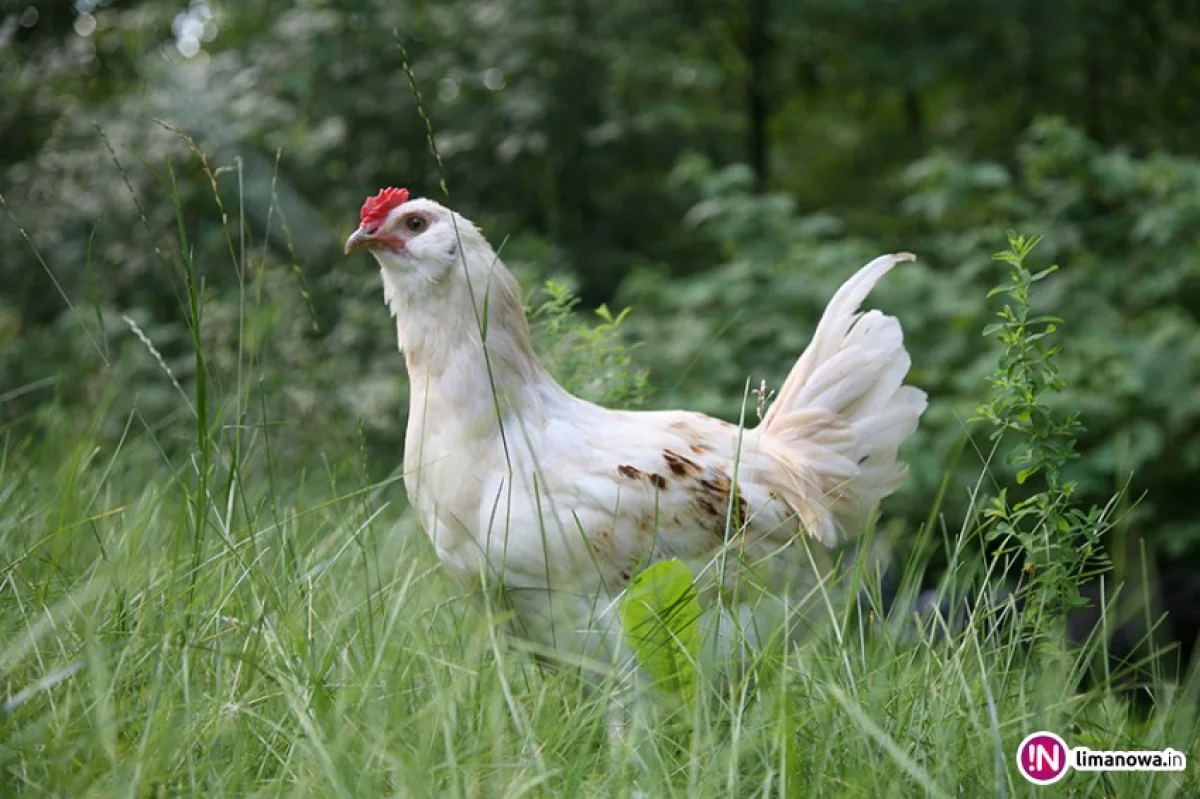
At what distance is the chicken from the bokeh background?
216cm

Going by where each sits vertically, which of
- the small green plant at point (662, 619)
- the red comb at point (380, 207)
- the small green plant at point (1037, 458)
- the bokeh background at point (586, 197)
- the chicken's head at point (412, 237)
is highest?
the red comb at point (380, 207)

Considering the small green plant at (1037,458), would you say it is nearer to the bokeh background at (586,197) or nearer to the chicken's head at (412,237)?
the chicken's head at (412,237)

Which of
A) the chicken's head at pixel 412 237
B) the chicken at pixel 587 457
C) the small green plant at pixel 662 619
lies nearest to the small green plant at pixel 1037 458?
the chicken at pixel 587 457

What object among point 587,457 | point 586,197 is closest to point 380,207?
point 587,457

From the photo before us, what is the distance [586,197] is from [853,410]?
564 centimetres

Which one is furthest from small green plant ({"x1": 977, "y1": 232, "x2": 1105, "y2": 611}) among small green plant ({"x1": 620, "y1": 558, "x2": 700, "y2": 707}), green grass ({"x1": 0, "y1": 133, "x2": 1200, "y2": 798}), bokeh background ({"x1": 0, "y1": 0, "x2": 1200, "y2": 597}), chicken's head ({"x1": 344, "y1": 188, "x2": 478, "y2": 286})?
bokeh background ({"x1": 0, "y1": 0, "x2": 1200, "y2": 597})

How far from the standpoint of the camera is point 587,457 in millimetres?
2887

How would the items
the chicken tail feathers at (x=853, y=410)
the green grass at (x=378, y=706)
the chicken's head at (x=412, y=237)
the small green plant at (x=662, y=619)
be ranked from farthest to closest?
the chicken tail feathers at (x=853, y=410), the chicken's head at (x=412, y=237), the small green plant at (x=662, y=619), the green grass at (x=378, y=706)

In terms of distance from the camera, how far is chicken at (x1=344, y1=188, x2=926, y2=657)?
2711 mm

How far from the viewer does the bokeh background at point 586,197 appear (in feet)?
21.3

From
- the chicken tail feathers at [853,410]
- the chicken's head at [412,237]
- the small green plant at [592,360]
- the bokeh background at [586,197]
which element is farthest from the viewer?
the bokeh background at [586,197]

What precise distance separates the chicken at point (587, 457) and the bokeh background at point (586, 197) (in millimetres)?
2159

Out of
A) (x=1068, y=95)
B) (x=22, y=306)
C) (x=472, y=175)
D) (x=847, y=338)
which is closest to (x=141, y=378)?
(x=22, y=306)

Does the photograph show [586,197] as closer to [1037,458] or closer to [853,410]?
[853,410]
